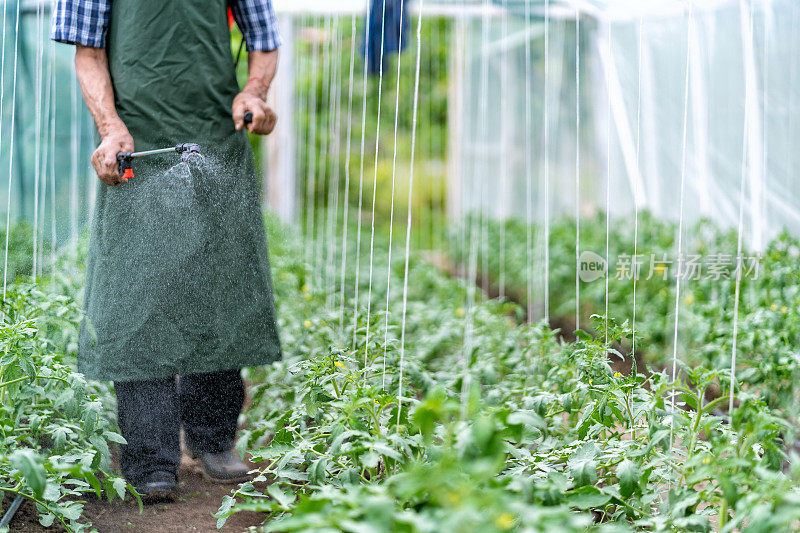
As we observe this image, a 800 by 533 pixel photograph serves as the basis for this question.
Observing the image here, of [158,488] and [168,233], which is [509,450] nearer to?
[158,488]

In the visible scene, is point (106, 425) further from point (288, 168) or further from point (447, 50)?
point (447, 50)

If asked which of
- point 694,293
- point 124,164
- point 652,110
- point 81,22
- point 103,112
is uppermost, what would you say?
point 652,110

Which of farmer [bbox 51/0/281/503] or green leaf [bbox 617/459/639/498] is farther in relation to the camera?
farmer [bbox 51/0/281/503]

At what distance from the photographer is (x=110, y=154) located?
202cm

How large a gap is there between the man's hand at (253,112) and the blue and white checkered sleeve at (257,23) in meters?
0.25

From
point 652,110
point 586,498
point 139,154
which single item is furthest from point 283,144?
point 586,498

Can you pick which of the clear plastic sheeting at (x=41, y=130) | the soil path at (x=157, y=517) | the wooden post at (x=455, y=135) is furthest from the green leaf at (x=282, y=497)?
the wooden post at (x=455, y=135)

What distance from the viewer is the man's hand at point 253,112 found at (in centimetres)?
220

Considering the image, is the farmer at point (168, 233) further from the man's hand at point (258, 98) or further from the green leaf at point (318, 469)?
the green leaf at point (318, 469)

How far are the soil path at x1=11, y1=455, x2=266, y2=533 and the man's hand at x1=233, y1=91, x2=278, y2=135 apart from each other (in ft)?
3.31

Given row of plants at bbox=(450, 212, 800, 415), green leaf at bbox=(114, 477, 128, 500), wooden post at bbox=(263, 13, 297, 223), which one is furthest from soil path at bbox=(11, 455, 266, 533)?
wooden post at bbox=(263, 13, 297, 223)

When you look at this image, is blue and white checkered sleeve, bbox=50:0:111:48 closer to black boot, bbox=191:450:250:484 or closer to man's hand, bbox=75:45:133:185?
man's hand, bbox=75:45:133:185

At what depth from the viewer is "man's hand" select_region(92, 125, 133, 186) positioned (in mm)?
2016

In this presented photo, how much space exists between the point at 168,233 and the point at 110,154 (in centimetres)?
25
